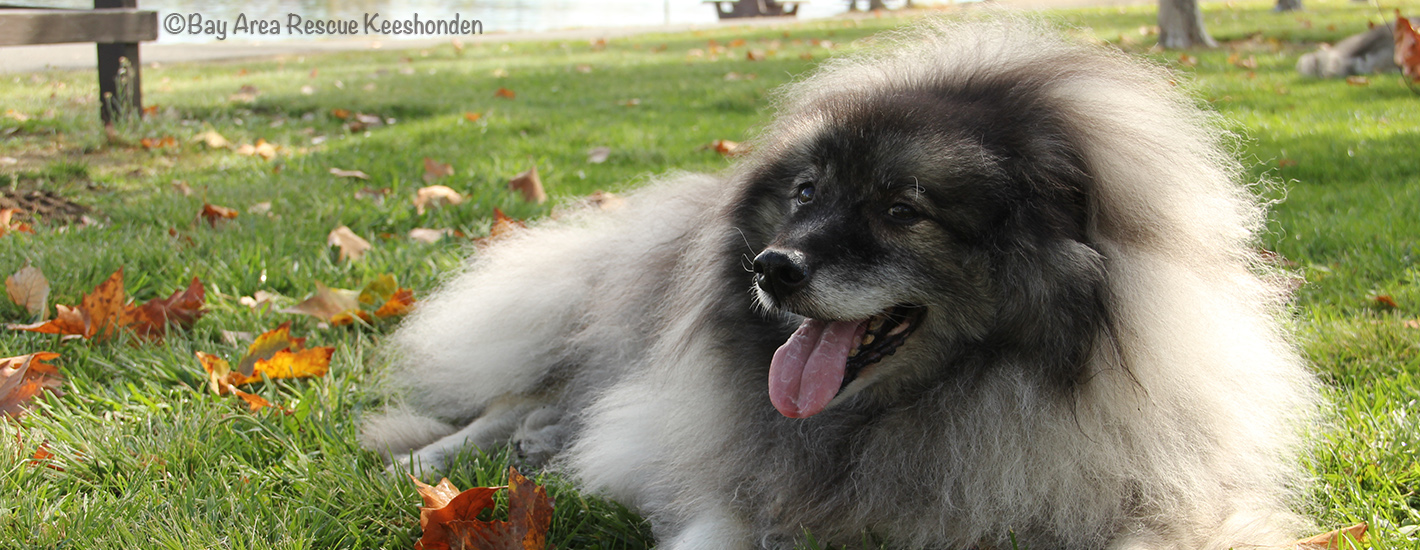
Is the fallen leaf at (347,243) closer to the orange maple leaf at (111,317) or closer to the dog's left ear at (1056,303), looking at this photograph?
the orange maple leaf at (111,317)

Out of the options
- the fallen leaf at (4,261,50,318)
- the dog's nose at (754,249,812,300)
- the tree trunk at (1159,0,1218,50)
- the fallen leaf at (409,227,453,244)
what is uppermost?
the tree trunk at (1159,0,1218,50)

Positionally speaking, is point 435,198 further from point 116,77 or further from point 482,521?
point 116,77

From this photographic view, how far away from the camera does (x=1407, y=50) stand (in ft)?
26.4

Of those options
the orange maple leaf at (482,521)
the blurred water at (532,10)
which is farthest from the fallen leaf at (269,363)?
the blurred water at (532,10)

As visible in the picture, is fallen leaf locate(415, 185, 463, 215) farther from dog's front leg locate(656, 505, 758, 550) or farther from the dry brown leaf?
the dry brown leaf

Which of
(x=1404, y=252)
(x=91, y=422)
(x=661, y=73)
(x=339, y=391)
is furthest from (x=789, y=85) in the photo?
(x=661, y=73)

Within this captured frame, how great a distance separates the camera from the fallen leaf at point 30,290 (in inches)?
150

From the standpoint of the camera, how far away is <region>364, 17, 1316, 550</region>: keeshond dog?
2166 mm

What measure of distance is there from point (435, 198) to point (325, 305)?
162cm

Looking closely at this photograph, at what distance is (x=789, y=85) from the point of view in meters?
3.05

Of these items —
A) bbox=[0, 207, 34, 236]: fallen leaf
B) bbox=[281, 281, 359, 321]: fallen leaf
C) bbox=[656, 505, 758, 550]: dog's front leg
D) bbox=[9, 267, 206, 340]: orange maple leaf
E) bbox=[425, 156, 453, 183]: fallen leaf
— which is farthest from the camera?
bbox=[425, 156, 453, 183]: fallen leaf

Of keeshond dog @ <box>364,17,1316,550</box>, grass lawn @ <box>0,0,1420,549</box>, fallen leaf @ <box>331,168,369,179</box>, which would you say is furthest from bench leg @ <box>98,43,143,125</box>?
keeshond dog @ <box>364,17,1316,550</box>

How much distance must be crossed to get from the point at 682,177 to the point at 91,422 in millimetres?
2105

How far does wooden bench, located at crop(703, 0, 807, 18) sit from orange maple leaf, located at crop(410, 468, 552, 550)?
91.8 ft
